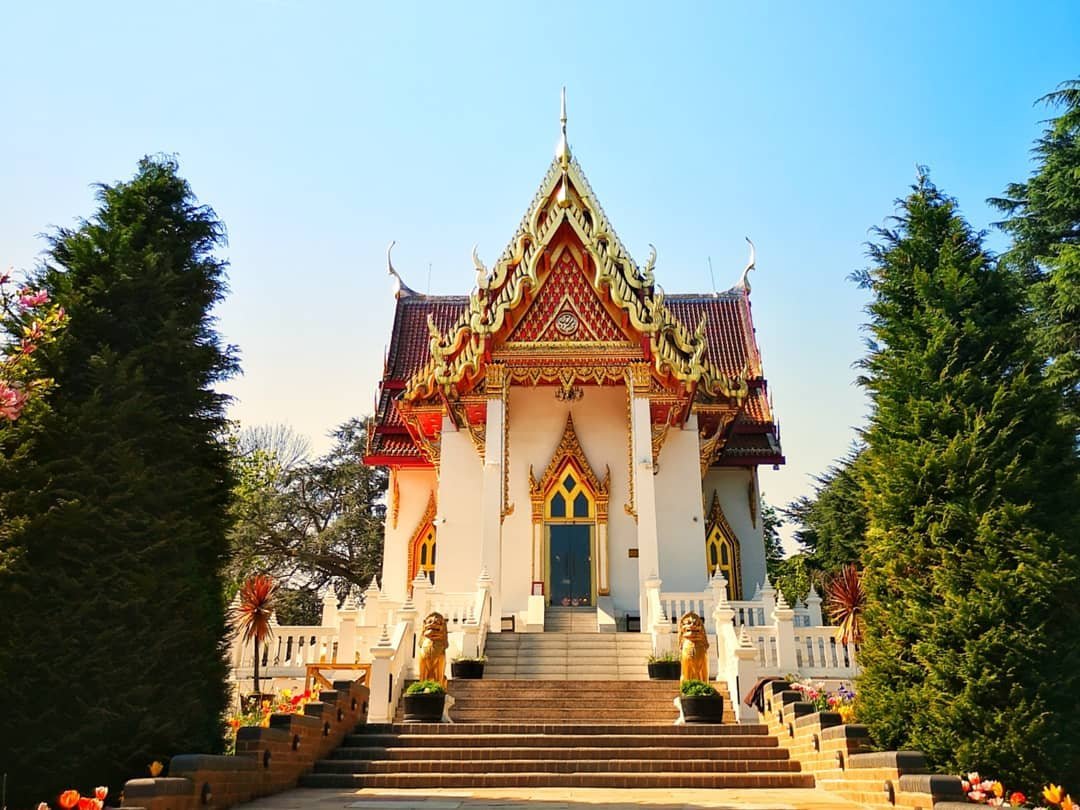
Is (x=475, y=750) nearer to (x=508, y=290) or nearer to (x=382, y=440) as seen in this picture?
(x=508, y=290)

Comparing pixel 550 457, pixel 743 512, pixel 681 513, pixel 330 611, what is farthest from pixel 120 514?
pixel 743 512

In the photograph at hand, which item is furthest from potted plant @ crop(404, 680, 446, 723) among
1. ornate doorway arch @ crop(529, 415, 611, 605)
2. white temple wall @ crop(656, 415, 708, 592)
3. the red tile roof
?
the red tile roof

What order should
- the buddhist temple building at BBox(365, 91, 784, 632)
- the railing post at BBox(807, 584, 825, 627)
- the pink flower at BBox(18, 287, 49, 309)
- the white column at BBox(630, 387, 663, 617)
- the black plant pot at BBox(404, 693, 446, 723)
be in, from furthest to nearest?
1. the buddhist temple building at BBox(365, 91, 784, 632)
2. the white column at BBox(630, 387, 663, 617)
3. the railing post at BBox(807, 584, 825, 627)
4. the black plant pot at BBox(404, 693, 446, 723)
5. the pink flower at BBox(18, 287, 49, 309)

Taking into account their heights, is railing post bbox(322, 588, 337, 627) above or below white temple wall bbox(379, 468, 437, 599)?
below

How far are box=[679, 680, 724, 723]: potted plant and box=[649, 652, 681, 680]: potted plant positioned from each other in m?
1.55

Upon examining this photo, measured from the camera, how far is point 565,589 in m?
15.7

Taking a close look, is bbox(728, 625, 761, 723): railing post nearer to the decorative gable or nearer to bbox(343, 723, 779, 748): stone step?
bbox(343, 723, 779, 748): stone step

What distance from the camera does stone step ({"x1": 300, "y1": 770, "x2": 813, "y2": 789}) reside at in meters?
7.98

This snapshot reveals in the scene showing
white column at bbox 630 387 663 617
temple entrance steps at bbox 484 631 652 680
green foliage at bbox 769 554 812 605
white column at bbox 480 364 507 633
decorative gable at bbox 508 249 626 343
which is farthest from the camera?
green foliage at bbox 769 554 812 605

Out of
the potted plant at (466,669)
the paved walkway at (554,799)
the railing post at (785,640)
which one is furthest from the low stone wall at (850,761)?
the potted plant at (466,669)

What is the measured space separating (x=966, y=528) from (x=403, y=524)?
42.9 ft

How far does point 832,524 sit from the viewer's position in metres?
20.2

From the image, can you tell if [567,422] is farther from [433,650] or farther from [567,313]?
[433,650]

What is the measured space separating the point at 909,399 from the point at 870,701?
2410mm
